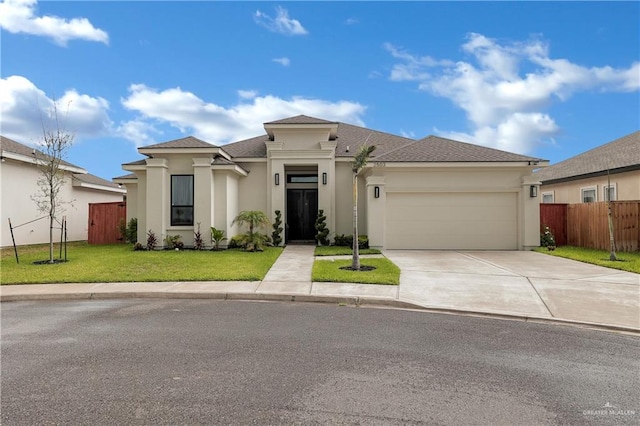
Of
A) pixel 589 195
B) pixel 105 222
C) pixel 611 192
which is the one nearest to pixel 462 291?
pixel 611 192

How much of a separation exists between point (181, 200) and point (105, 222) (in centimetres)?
579

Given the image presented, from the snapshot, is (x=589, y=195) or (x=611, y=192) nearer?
(x=611, y=192)

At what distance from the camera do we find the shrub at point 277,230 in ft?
55.4

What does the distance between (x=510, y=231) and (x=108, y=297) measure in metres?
14.5

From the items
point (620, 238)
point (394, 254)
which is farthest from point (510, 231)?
point (394, 254)

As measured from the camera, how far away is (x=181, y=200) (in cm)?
1580

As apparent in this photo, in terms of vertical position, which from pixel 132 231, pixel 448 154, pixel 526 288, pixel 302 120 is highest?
pixel 302 120

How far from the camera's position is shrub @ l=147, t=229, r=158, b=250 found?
15219 millimetres

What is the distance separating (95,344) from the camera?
511 centimetres

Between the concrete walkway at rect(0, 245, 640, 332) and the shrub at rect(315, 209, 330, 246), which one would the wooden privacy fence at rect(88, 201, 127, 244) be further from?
the concrete walkway at rect(0, 245, 640, 332)

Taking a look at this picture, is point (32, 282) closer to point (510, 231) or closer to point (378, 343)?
point (378, 343)

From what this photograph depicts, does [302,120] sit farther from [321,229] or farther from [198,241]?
[198,241]

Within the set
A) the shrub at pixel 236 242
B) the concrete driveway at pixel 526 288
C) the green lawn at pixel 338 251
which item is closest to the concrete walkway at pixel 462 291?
the concrete driveway at pixel 526 288

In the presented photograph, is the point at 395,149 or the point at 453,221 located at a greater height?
the point at 395,149
